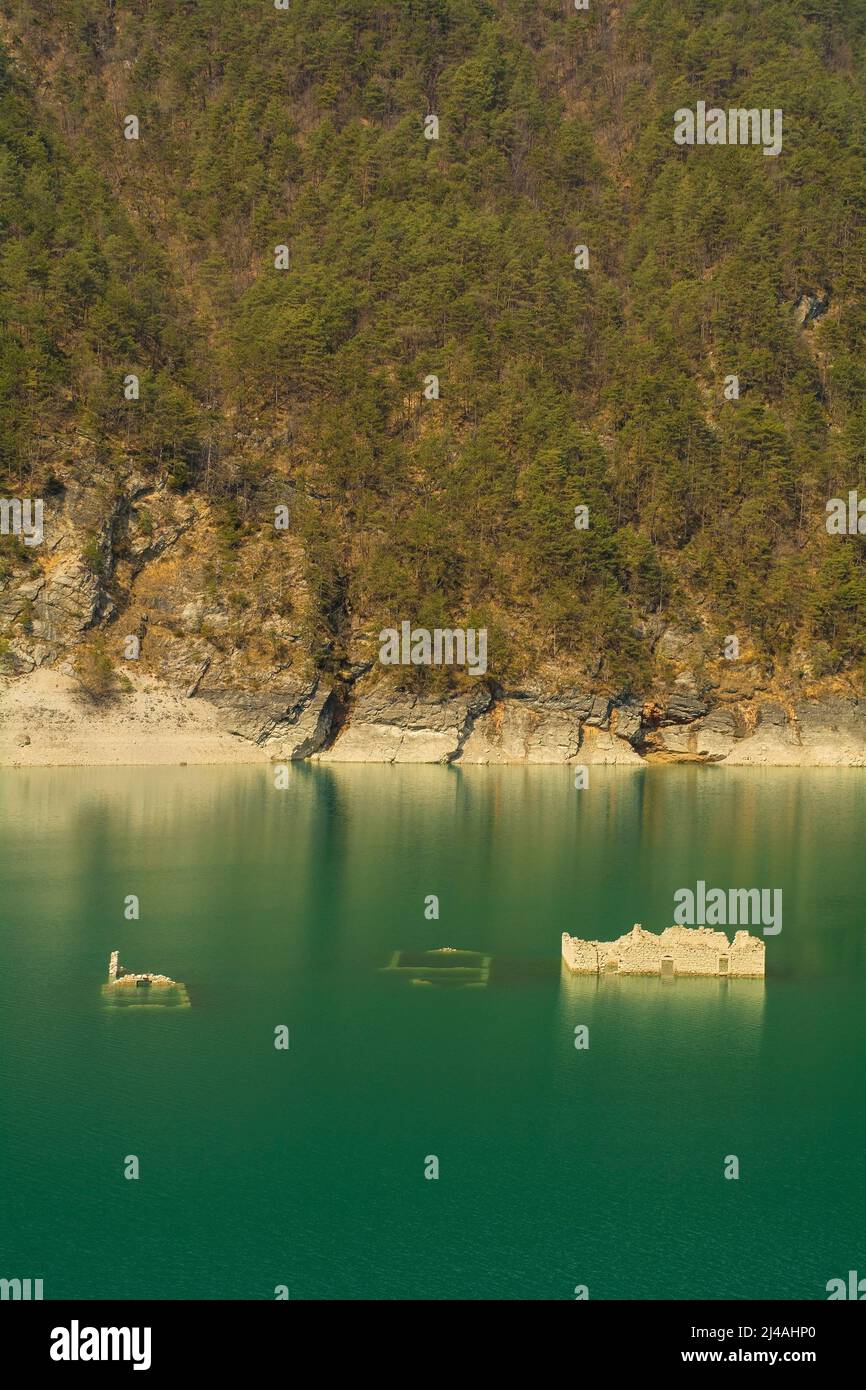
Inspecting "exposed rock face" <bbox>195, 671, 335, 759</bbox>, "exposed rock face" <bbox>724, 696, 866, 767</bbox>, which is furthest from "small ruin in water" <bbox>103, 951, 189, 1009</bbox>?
"exposed rock face" <bbox>724, 696, 866, 767</bbox>

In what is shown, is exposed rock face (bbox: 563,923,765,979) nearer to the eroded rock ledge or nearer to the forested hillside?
the eroded rock ledge

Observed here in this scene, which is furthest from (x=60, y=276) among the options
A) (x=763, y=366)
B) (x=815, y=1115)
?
(x=815, y=1115)

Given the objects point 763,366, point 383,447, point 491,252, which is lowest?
point 383,447

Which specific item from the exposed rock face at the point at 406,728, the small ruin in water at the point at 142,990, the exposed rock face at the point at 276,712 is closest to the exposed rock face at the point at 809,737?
the exposed rock face at the point at 406,728

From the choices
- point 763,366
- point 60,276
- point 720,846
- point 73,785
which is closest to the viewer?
point 720,846

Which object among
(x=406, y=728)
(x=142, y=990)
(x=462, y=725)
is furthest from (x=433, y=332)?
(x=142, y=990)

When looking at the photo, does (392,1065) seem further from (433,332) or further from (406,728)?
(433,332)

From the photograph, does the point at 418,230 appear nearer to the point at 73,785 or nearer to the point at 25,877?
the point at 73,785
